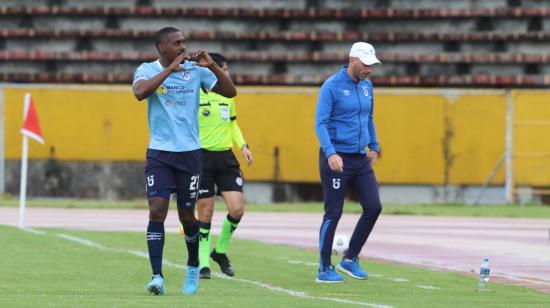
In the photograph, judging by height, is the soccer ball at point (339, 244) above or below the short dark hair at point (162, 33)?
below

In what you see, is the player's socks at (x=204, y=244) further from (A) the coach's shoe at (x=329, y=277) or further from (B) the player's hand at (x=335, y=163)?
(B) the player's hand at (x=335, y=163)

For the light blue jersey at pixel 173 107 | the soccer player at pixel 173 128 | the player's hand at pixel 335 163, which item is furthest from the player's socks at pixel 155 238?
the player's hand at pixel 335 163

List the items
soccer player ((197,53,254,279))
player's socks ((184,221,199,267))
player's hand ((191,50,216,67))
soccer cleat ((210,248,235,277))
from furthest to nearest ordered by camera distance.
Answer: soccer player ((197,53,254,279)) → soccer cleat ((210,248,235,277)) → player's socks ((184,221,199,267)) → player's hand ((191,50,216,67))

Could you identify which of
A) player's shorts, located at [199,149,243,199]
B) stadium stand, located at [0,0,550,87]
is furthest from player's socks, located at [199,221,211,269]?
stadium stand, located at [0,0,550,87]

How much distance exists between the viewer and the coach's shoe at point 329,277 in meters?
14.4

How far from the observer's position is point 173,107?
41.5 feet

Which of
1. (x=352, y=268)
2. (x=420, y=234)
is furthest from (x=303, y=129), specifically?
(x=352, y=268)

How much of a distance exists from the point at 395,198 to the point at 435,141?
1429 millimetres

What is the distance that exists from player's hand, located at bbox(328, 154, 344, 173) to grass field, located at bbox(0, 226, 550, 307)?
3.48 feet

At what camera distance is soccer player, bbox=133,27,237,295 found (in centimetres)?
1252

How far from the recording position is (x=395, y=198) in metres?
31.9

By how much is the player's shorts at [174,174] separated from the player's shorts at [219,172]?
2859mm

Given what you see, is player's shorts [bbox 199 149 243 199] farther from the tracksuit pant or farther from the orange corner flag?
the orange corner flag

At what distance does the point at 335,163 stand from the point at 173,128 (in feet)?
6.93
